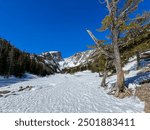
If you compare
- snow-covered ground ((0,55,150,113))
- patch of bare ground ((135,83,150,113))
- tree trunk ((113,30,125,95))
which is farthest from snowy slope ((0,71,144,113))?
tree trunk ((113,30,125,95))

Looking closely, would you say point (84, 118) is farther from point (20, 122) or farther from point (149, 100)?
point (149, 100)

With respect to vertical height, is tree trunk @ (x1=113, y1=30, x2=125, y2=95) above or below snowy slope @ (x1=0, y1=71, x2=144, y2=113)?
above

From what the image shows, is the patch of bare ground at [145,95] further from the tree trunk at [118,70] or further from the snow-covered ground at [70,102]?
the tree trunk at [118,70]

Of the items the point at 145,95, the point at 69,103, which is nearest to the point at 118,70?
the point at 145,95

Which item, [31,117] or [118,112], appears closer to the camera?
[31,117]

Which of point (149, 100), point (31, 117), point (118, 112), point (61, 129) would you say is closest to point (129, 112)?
point (118, 112)

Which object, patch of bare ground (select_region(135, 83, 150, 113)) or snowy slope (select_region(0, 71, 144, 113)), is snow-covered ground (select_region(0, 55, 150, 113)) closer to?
snowy slope (select_region(0, 71, 144, 113))

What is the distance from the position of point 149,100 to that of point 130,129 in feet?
15.0

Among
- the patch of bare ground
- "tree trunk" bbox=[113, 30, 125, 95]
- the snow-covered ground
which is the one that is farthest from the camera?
"tree trunk" bbox=[113, 30, 125, 95]

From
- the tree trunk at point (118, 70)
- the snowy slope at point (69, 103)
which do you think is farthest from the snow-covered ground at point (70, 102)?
the tree trunk at point (118, 70)

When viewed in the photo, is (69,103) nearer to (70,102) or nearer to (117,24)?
(70,102)

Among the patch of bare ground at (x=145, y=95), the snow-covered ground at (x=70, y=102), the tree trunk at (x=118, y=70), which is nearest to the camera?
the patch of bare ground at (x=145, y=95)

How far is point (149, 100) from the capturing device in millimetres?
11547

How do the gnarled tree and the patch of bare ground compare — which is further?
the gnarled tree
